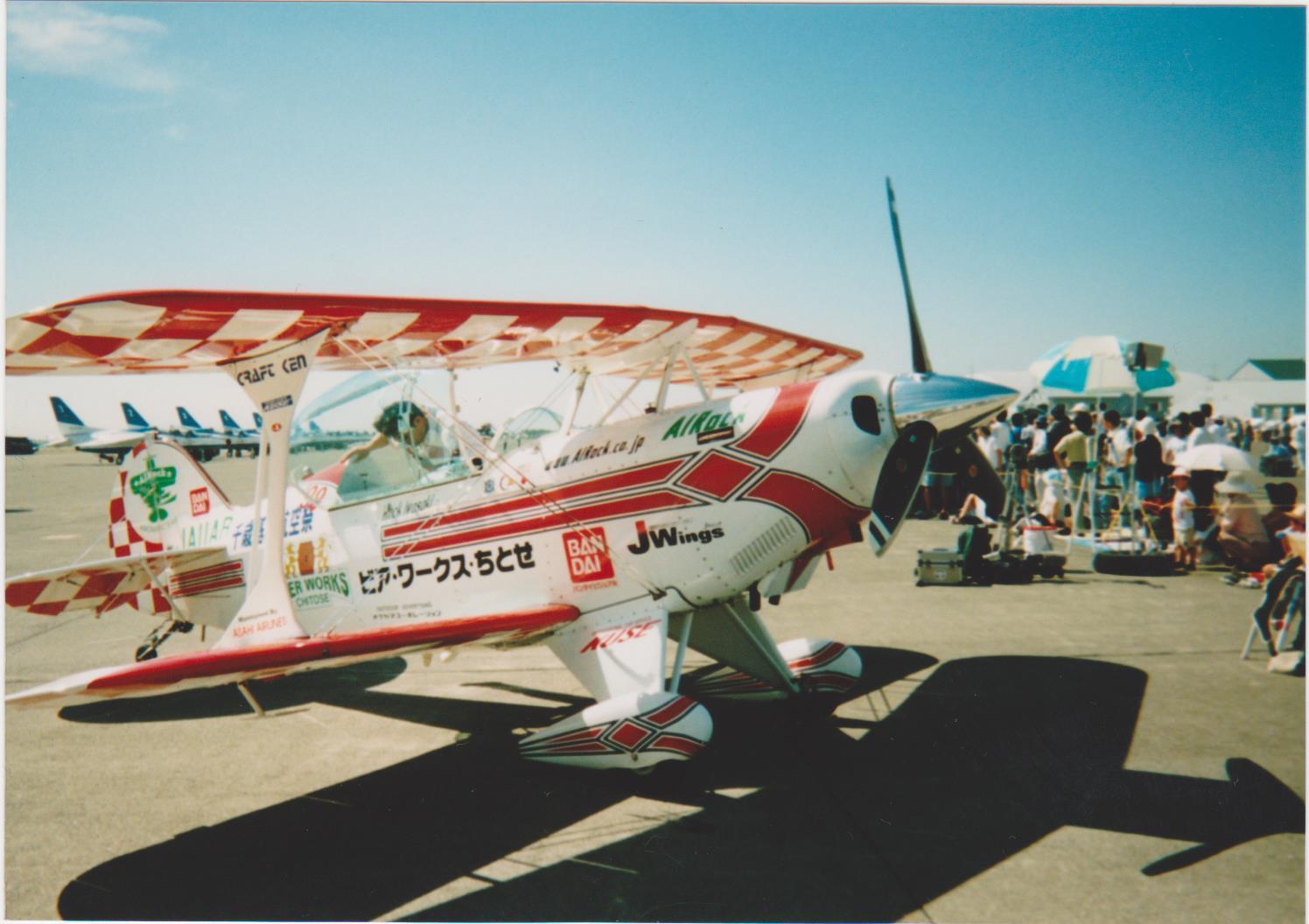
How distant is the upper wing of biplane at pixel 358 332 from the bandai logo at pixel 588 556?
3.50 feet

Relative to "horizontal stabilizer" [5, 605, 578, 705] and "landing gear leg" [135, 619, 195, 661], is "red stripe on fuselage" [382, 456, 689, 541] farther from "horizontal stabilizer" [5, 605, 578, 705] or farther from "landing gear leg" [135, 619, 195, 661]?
"landing gear leg" [135, 619, 195, 661]

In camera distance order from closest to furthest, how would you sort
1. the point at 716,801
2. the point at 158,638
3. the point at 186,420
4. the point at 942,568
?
the point at 716,801 → the point at 158,638 → the point at 942,568 → the point at 186,420

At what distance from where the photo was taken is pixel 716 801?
13.2 ft

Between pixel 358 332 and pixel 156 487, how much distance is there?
3.66 metres

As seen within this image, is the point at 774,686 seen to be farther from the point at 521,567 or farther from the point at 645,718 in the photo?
the point at 521,567

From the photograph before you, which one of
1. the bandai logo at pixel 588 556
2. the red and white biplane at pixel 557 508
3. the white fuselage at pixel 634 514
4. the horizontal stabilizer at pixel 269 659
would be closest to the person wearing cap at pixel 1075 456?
the red and white biplane at pixel 557 508

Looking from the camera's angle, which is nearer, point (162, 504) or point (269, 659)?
point (269, 659)

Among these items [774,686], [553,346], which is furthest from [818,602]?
[553,346]

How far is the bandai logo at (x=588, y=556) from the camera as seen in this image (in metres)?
4.77

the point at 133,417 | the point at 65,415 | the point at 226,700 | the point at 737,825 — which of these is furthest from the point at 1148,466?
the point at 133,417

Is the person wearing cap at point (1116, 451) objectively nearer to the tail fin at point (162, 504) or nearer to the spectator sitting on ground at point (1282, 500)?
the spectator sitting on ground at point (1282, 500)

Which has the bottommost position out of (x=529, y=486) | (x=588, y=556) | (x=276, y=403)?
(x=588, y=556)

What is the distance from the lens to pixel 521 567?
4.97 meters

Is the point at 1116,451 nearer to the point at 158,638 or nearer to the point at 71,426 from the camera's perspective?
the point at 158,638
